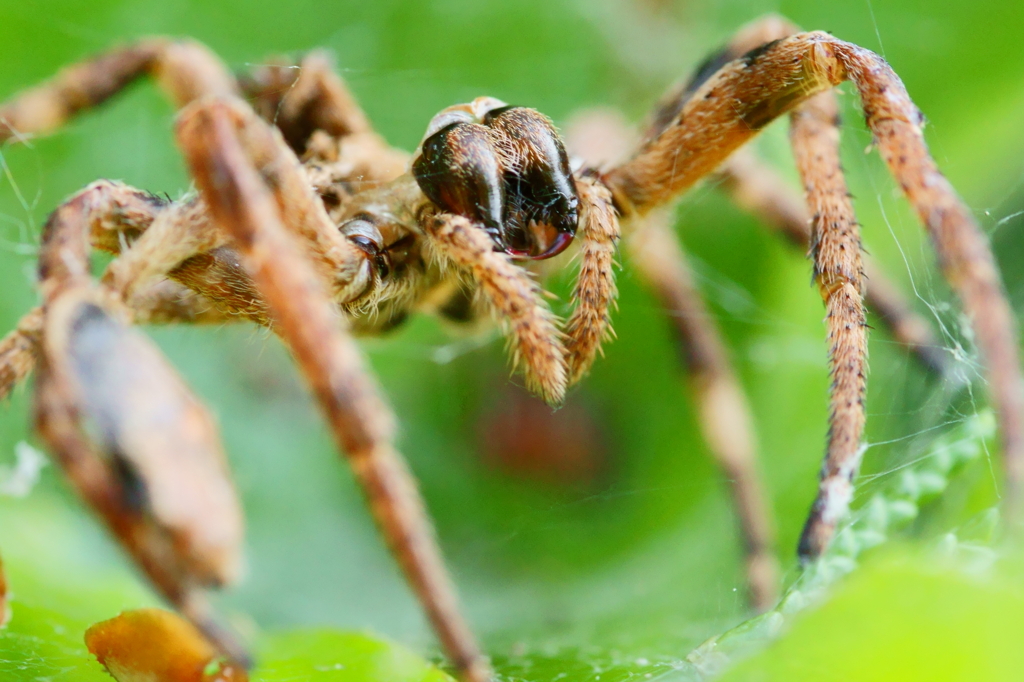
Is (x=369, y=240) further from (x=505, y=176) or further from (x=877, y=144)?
(x=877, y=144)

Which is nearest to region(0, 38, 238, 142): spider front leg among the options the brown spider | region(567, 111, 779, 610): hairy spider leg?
the brown spider

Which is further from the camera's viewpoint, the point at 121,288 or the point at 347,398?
the point at 121,288

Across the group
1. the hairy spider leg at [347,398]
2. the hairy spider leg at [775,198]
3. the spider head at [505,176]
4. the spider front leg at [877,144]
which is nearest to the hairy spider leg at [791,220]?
the hairy spider leg at [775,198]

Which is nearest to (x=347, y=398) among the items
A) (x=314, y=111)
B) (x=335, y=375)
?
(x=335, y=375)

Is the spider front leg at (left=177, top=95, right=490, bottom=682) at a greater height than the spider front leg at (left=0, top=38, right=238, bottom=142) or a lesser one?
lesser

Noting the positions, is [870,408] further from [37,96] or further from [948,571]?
[37,96]

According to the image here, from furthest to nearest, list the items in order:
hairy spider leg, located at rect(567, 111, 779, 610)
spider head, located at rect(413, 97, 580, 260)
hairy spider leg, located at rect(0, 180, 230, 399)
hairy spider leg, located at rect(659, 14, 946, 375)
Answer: hairy spider leg, located at rect(567, 111, 779, 610) < hairy spider leg, located at rect(659, 14, 946, 375) < spider head, located at rect(413, 97, 580, 260) < hairy spider leg, located at rect(0, 180, 230, 399)

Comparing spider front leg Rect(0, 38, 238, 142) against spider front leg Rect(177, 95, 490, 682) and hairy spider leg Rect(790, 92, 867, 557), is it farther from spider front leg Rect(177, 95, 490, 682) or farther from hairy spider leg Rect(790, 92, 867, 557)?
hairy spider leg Rect(790, 92, 867, 557)

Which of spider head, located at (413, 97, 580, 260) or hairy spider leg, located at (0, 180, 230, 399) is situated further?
spider head, located at (413, 97, 580, 260)
